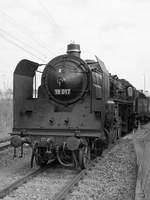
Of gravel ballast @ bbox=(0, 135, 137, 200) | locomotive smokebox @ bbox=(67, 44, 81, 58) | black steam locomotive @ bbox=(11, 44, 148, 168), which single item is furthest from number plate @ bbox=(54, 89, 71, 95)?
gravel ballast @ bbox=(0, 135, 137, 200)

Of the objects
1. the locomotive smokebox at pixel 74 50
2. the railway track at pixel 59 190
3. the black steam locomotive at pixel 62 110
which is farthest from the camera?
the locomotive smokebox at pixel 74 50

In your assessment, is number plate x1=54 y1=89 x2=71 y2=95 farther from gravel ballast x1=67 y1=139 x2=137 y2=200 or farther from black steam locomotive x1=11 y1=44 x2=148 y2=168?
gravel ballast x1=67 y1=139 x2=137 y2=200

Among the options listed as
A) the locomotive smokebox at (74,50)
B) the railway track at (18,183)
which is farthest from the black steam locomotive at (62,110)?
the railway track at (18,183)

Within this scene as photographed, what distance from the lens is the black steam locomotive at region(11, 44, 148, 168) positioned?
7859 millimetres

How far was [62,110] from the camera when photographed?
344 inches

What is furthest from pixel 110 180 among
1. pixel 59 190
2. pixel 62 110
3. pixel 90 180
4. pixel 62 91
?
pixel 62 91

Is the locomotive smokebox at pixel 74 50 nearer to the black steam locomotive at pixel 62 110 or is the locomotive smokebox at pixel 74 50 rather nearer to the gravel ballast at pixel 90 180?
the black steam locomotive at pixel 62 110

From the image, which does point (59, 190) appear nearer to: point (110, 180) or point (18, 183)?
point (18, 183)

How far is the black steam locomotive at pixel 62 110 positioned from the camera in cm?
786

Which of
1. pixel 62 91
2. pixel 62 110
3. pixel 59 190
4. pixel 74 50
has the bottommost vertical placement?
pixel 59 190

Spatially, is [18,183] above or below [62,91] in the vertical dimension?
below

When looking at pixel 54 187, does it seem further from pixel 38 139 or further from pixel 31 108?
pixel 31 108

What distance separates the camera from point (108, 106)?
866cm

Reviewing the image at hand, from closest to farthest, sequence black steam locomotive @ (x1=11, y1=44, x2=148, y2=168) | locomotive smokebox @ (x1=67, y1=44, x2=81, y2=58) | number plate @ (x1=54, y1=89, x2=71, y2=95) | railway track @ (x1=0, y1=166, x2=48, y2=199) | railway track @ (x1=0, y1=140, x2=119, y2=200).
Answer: railway track @ (x1=0, y1=140, x2=119, y2=200) < railway track @ (x1=0, y1=166, x2=48, y2=199) < black steam locomotive @ (x1=11, y1=44, x2=148, y2=168) < number plate @ (x1=54, y1=89, x2=71, y2=95) < locomotive smokebox @ (x1=67, y1=44, x2=81, y2=58)
